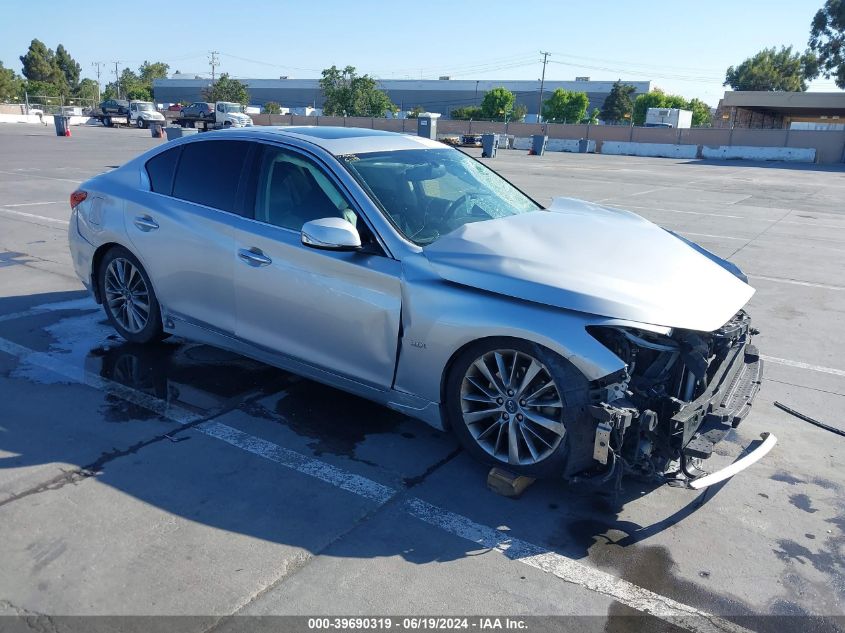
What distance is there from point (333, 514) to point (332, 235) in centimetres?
147

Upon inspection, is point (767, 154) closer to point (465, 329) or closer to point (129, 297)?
point (129, 297)

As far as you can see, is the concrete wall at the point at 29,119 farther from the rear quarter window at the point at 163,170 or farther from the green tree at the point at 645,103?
the green tree at the point at 645,103

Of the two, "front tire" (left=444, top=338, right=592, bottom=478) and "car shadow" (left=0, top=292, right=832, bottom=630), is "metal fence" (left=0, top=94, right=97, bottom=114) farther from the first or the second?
"front tire" (left=444, top=338, right=592, bottom=478)

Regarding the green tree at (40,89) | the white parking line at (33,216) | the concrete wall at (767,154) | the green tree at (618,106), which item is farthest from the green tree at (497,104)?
the white parking line at (33,216)

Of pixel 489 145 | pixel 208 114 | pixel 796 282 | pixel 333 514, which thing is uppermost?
pixel 208 114

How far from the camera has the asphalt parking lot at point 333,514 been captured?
9.31 ft

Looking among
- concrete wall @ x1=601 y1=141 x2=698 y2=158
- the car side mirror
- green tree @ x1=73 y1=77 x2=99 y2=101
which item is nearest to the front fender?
the car side mirror

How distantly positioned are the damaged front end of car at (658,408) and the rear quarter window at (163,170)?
3.33m

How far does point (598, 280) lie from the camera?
3.49 meters

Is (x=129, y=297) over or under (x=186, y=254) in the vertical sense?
under

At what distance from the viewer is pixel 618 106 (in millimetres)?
98625

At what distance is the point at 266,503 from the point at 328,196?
6.08 feet

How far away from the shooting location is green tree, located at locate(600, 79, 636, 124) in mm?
98625

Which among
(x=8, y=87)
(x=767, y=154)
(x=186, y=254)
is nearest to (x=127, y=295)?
(x=186, y=254)
